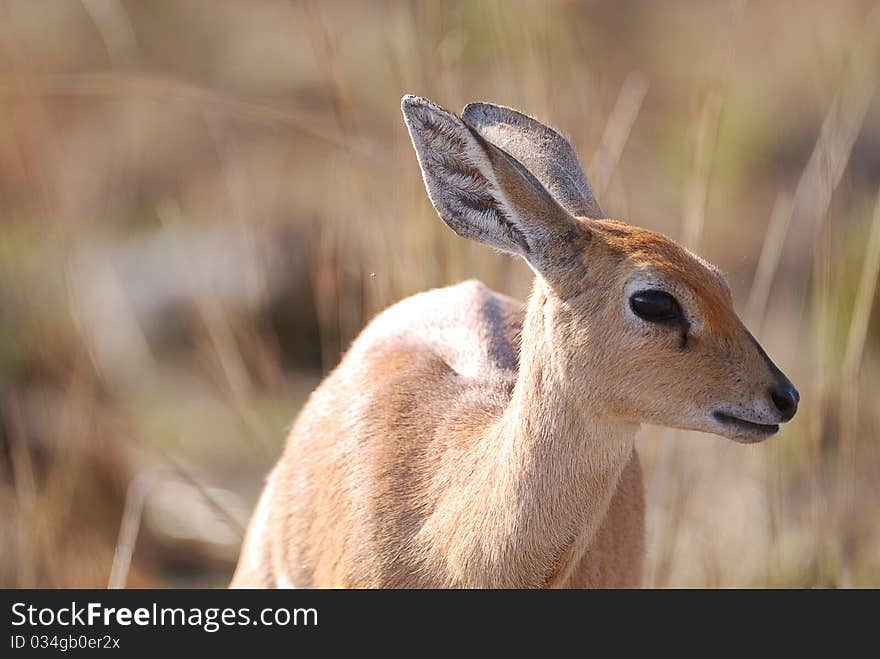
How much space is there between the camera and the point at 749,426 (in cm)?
318

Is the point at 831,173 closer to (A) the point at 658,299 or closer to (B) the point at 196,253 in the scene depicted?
(A) the point at 658,299

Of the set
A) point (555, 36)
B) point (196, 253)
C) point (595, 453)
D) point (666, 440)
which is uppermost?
point (555, 36)

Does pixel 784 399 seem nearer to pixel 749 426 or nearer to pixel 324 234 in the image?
pixel 749 426

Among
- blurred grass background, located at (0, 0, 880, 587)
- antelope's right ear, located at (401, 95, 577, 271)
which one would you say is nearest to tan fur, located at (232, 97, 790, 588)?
antelope's right ear, located at (401, 95, 577, 271)

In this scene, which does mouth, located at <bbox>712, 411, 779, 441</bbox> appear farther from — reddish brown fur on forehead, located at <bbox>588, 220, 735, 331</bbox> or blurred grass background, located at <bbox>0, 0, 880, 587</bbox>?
blurred grass background, located at <bbox>0, 0, 880, 587</bbox>

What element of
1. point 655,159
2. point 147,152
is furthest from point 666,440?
point 147,152

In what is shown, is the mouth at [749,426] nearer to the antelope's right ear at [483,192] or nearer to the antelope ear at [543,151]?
the antelope's right ear at [483,192]

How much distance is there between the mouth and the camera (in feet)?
10.4

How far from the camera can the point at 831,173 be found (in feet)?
15.8

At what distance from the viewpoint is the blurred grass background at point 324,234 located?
4973 mm

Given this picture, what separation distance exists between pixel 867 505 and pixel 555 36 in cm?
314

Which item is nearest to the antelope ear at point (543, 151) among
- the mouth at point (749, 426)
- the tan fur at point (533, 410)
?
the tan fur at point (533, 410)
